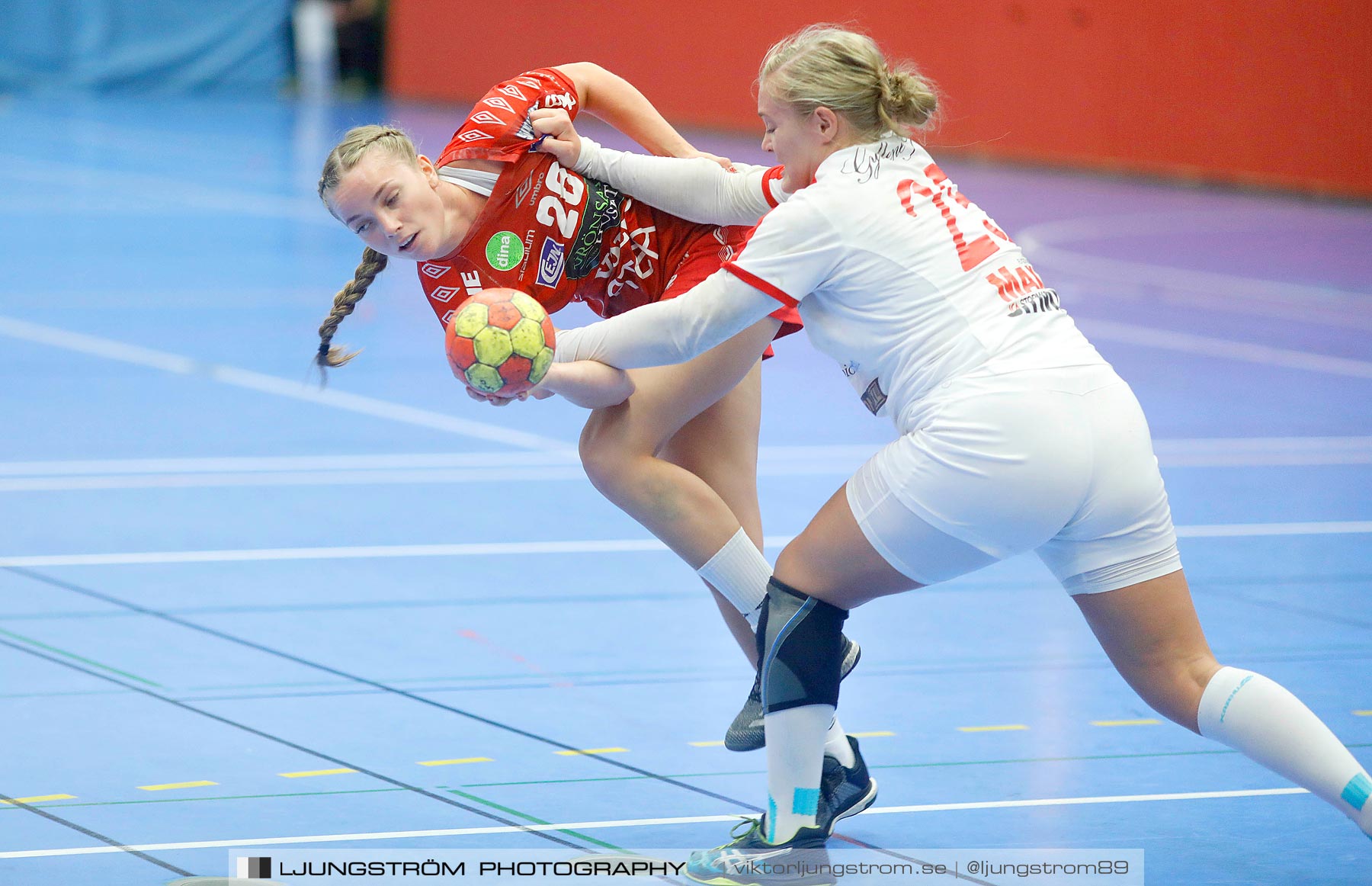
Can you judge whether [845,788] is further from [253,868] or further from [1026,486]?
[253,868]

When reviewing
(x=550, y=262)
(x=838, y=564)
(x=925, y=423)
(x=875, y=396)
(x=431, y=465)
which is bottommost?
(x=838, y=564)

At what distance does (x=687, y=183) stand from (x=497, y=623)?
1858 millimetres

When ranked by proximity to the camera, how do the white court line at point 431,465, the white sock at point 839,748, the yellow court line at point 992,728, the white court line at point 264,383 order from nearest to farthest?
the white sock at point 839,748 → the yellow court line at point 992,728 → the white court line at point 431,465 → the white court line at point 264,383

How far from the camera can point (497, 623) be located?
5406 mm

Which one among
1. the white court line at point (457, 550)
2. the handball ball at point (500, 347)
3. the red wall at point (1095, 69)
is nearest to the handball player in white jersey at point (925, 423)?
the handball ball at point (500, 347)

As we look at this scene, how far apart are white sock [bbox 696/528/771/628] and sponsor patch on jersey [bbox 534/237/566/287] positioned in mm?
685

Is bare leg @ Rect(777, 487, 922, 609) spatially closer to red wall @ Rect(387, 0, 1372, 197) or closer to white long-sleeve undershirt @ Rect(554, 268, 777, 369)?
white long-sleeve undershirt @ Rect(554, 268, 777, 369)

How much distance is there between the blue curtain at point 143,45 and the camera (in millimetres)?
25391

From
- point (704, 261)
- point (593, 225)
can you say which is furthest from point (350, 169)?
point (704, 261)

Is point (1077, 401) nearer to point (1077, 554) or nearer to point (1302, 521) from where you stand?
point (1077, 554)

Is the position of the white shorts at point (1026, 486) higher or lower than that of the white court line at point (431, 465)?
lower

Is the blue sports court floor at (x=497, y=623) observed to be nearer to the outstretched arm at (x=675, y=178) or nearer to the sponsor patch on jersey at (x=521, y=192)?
the sponsor patch on jersey at (x=521, y=192)

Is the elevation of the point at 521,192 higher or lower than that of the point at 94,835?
higher

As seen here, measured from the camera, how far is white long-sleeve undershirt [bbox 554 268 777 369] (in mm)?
3385
